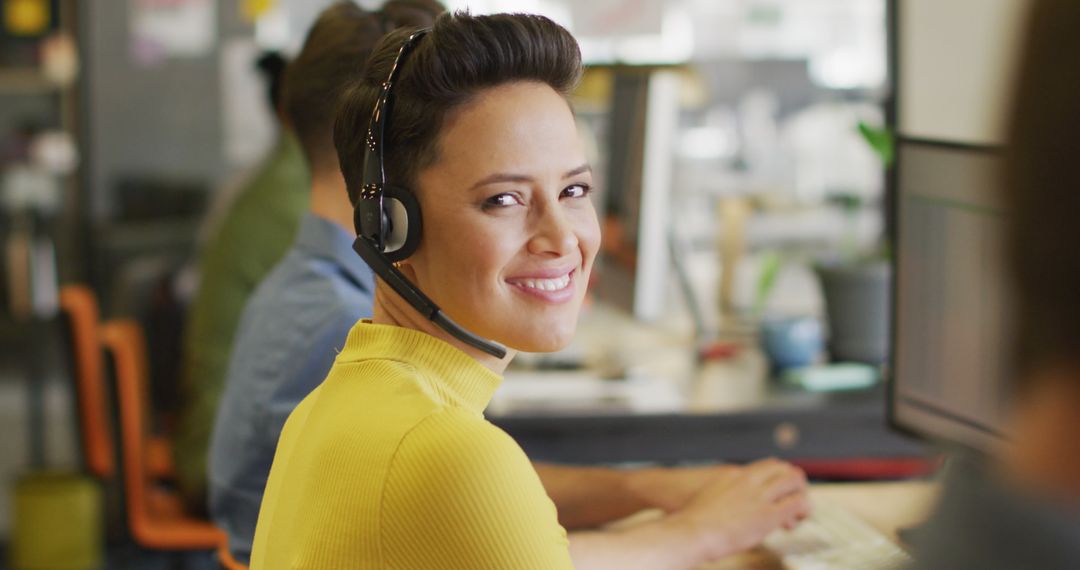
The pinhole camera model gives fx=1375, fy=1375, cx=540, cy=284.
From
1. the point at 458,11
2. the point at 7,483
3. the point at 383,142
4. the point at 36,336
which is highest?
the point at 458,11

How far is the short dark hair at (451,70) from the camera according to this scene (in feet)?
3.64

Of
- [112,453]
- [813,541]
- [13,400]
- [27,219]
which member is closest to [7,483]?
[13,400]

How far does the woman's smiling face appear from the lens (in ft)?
3.66

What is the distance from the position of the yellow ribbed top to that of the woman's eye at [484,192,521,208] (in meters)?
0.12

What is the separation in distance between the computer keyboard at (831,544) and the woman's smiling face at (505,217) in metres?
0.56

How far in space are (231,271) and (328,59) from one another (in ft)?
2.90

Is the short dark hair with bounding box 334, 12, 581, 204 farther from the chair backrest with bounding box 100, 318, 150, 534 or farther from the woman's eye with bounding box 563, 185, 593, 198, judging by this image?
the chair backrest with bounding box 100, 318, 150, 534

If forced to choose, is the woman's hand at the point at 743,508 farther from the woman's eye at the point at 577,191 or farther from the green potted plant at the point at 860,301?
the green potted plant at the point at 860,301

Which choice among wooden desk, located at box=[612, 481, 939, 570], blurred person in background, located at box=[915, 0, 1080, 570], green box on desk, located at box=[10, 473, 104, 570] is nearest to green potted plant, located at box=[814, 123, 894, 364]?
wooden desk, located at box=[612, 481, 939, 570]

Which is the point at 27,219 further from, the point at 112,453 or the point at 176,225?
the point at 112,453

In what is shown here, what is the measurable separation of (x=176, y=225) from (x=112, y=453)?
6.54 feet

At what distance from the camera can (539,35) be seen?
115 cm

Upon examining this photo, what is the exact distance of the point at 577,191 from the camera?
118 centimetres

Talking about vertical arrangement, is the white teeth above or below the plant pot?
above
